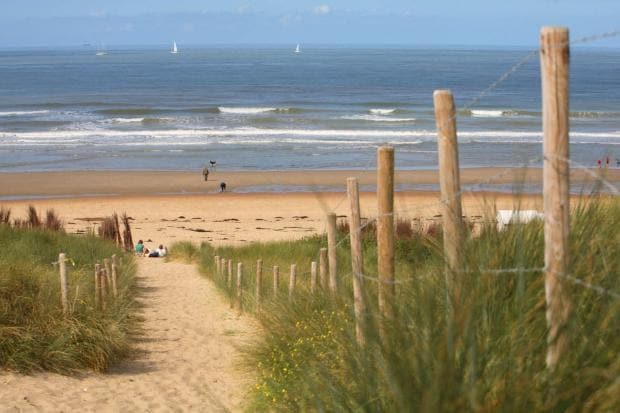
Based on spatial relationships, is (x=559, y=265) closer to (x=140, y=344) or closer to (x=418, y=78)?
(x=140, y=344)

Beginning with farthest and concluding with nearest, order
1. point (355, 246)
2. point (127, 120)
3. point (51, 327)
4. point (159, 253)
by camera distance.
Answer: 1. point (127, 120)
2. point (159, 253)
3. point (51, 327)
4. point (355, 246)

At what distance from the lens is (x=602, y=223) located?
17.6 ft

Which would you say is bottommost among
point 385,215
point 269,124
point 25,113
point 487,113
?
point 385,215

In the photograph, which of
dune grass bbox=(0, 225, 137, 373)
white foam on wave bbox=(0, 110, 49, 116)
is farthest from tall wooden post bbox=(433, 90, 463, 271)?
white foam on wave bbox=(0, 110, 49, 116)

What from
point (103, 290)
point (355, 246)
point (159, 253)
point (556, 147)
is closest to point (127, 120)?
point (159, 253)

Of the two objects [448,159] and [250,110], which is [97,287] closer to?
[448,159]

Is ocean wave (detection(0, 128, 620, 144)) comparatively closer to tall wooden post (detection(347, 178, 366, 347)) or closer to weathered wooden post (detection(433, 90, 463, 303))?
tall wooden post (detection(347, 178, 366, 347))

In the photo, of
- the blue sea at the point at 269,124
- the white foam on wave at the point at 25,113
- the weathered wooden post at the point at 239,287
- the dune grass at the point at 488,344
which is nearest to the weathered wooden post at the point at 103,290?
the weathered wooden post at the point at 239,287

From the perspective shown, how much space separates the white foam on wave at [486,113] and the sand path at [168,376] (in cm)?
4853

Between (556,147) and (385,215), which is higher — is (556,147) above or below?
above

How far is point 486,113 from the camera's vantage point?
61781 millimetres

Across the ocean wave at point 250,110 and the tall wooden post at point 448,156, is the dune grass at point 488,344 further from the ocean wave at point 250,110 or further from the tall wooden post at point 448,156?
the ocean wave at point 250,110

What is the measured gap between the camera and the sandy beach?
984 inches

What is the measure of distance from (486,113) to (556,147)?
59.1 metres
